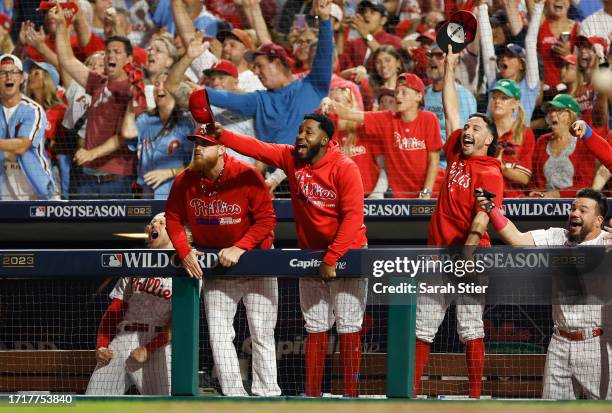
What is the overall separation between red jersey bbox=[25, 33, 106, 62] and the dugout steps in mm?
4096

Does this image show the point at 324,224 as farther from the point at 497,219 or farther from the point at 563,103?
the point at 563,103

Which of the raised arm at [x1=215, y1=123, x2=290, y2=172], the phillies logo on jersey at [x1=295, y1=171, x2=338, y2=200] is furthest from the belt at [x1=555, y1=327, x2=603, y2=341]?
the raised arm at [x1=215, y1=123, x2=290, y2=172]

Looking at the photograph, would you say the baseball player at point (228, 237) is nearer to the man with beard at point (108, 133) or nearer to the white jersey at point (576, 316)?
the white jersey at point (576, 316)

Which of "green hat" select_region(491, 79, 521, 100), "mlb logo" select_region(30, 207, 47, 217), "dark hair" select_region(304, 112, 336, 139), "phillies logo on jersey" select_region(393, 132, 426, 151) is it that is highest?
"green hat" select_region(491, 79, 521, 100)

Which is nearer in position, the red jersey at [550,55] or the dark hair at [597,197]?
the dark hair at [597,197]

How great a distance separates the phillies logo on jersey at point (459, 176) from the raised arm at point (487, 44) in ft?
8.96

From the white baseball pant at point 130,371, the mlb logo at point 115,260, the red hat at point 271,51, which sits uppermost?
the red hat at point 271,51

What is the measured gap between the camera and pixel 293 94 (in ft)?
28.7

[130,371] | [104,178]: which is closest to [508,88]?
[104,178]

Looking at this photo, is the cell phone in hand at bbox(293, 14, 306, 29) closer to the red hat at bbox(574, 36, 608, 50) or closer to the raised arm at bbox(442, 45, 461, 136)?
the red hat at bbox(574, 36, 608, 50)

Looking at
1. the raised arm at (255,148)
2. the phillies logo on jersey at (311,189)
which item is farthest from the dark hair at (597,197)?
the raised arm at (255,148)

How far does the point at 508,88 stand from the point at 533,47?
0.71 meters

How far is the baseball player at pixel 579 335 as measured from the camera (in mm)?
5363

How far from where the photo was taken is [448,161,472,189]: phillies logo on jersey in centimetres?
602
